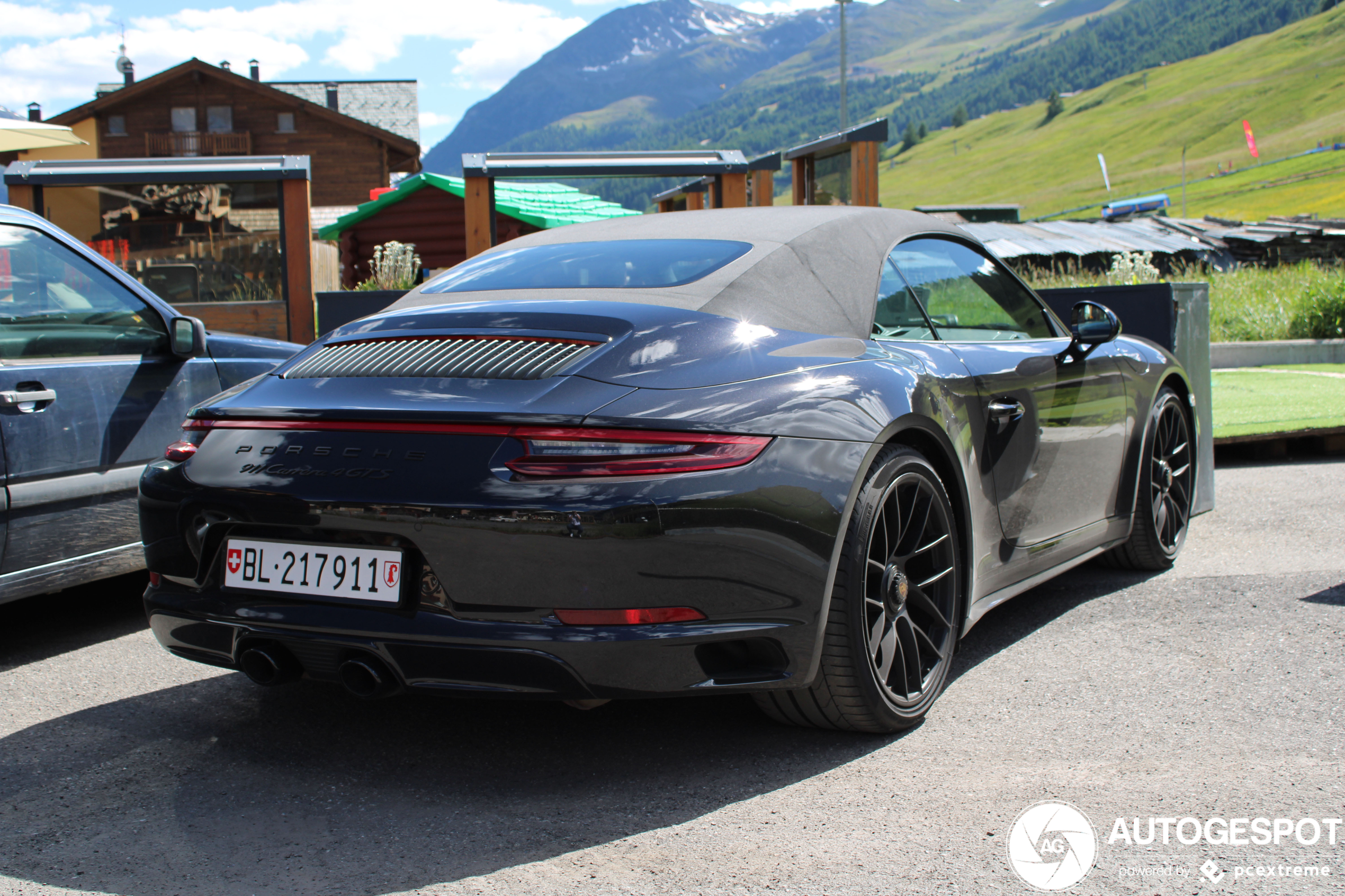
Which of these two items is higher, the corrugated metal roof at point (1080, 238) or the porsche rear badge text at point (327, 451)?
the corrugated metal roof at point (1080, 238)

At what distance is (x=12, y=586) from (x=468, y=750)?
1.89 meters

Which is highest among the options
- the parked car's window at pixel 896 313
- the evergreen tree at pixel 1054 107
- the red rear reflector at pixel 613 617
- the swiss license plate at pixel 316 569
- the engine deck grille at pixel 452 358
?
the evergreen tree at pixel 1054 107

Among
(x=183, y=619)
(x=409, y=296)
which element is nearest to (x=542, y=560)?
(x=183, y=619)

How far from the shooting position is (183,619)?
2900 mm

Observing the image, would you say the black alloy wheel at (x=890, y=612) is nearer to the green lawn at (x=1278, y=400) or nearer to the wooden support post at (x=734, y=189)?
the green lawn at (x=1278, y=400)

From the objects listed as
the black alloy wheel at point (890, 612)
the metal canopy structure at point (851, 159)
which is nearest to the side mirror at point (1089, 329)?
the black alloy wheel at point (890, 612)

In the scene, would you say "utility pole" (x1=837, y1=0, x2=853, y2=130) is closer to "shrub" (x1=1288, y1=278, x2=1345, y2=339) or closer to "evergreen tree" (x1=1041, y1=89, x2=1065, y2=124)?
"shrub" (x1=1288, y1=278, x2=1345, y2=339)

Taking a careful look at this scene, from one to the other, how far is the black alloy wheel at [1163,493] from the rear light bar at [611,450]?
265 cm

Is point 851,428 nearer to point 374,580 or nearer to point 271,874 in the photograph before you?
point 374,580

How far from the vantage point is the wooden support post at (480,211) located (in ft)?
30.9

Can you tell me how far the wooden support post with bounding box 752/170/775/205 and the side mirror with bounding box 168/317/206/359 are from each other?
7.70 meters

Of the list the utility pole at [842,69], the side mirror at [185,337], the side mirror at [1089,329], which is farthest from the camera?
the utility pole at [842,69]

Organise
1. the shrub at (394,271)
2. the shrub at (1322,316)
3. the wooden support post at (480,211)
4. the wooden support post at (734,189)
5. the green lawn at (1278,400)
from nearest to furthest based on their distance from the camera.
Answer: the green lawn at (1278,400)
the wooden support post at (480,211)
the wooden support post at (734,189)
the shrub at (394,271)
the shrub at (1322,316)

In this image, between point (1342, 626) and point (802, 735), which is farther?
point (1342, 626)
